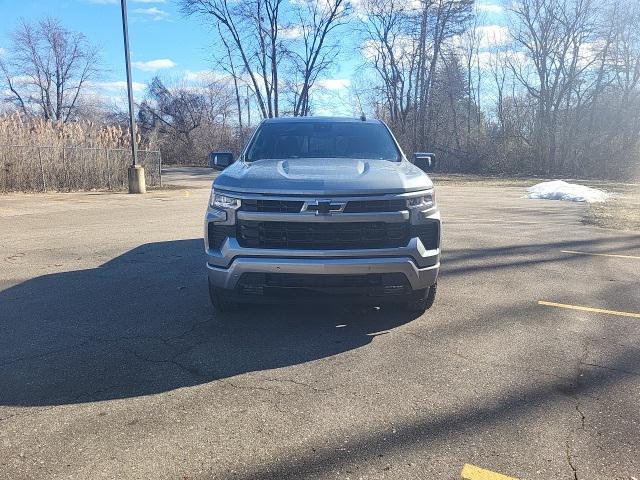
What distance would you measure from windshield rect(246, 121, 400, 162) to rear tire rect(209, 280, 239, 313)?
1.61m

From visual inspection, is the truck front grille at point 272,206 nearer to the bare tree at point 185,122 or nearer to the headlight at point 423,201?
the headlight at point 423,201

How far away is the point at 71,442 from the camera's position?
2.81 m

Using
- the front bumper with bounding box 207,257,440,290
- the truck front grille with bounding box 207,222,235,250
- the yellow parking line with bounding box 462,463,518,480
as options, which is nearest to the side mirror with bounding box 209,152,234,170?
the truck front grille with bounding box 207,222,235,250

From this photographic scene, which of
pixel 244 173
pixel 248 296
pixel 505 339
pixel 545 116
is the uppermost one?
pixel 545 116

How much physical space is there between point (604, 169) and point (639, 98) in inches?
272

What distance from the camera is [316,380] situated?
3580mm

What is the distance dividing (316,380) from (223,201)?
1.72m

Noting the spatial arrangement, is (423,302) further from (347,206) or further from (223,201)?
(223,201)

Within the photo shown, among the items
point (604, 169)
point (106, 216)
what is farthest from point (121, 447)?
point (604, 169)

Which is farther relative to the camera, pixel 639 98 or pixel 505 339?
pixel 639 98

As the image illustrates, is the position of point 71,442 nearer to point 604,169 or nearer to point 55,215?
point 55,215

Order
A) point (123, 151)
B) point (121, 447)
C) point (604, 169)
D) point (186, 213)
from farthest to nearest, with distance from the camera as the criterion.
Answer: point (604, 169) < point (123, 151) < point (186, 213) < point (121, 447)

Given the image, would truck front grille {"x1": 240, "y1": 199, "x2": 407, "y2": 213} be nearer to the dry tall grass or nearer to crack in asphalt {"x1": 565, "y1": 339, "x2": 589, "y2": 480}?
crack in asphalt {"x1": 565, "y1": 339, "x2": 589, "y2": 480}

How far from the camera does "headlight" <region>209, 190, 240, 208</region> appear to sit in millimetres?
4273
